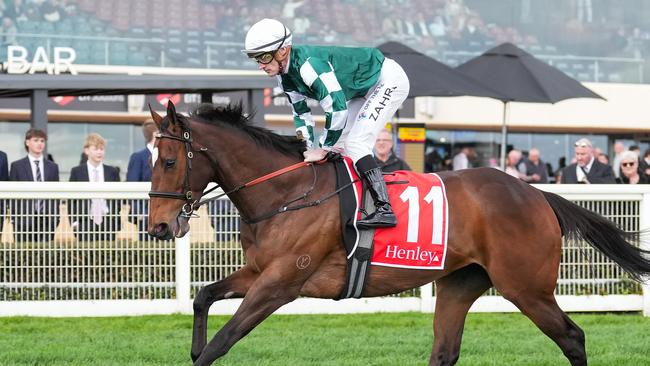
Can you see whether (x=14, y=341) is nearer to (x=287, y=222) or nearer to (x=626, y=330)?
(x=287, y=222)

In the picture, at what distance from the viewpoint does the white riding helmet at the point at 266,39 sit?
462cm

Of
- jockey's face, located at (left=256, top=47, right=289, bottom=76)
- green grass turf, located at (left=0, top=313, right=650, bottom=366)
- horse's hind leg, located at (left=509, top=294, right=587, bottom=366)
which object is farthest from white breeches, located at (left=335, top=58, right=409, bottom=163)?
green grass turf, located at (left=0, top=313, right=650, bottom=366)

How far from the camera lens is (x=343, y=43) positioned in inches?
750

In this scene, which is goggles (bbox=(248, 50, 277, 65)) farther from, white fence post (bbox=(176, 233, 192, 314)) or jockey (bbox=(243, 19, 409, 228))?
white fence post (bbox=(176, 233, 192, 314))

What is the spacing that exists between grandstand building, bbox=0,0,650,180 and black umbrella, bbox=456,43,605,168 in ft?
13.3

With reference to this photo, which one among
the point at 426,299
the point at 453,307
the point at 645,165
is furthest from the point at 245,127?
the point at 645,165

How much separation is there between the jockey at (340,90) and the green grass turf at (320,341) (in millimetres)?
1422

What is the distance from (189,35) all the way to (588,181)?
32.2ft

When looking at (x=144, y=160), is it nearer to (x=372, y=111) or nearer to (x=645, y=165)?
(x=372, y=111)

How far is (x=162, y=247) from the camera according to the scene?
25.7ft

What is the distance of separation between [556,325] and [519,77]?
695cm

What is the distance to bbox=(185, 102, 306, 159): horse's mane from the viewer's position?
4930 mm

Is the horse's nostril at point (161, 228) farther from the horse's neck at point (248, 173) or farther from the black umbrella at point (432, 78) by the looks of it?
the black umbrella at point (432, 78)

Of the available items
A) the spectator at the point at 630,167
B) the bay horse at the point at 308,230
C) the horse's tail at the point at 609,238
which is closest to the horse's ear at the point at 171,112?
the bay horse at the point at 308,230
